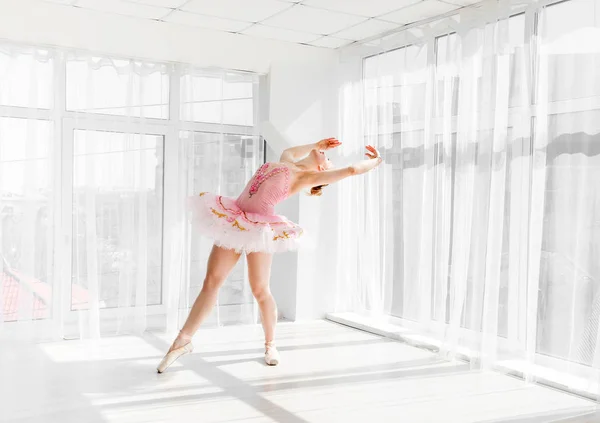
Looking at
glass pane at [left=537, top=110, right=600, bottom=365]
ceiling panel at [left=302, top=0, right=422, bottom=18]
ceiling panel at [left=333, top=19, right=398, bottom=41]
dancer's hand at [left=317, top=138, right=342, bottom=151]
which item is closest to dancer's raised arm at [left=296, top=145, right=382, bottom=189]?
dancer's hand at [left=317, top=138, right=342, bottom=151]

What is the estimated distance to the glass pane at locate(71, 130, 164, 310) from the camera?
4.95 m

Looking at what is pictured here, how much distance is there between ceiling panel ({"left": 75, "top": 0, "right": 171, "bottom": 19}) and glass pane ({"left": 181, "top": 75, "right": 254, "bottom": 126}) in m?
0.60

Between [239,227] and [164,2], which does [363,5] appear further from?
[239,227]

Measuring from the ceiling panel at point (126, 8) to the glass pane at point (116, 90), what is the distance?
0.41 m

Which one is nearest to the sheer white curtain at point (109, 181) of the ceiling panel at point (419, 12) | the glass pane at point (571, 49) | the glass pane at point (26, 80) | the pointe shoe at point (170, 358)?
the glass pane at point (26, 80)

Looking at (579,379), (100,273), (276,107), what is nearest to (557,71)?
(579,379)

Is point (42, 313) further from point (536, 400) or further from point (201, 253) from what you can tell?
point (536, 400)

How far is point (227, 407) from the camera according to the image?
3.31 metres

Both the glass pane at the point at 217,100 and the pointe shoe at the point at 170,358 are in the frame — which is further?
the glass pane at the point at 217,100

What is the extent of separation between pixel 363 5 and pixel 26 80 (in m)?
2.51

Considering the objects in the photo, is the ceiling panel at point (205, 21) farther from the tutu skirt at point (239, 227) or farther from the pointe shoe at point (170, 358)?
the pointe shoe at point (170, 358)

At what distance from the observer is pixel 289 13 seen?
→ 15.7ft

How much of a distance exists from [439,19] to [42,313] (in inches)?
145

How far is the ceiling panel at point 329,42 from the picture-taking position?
5.55 metres
